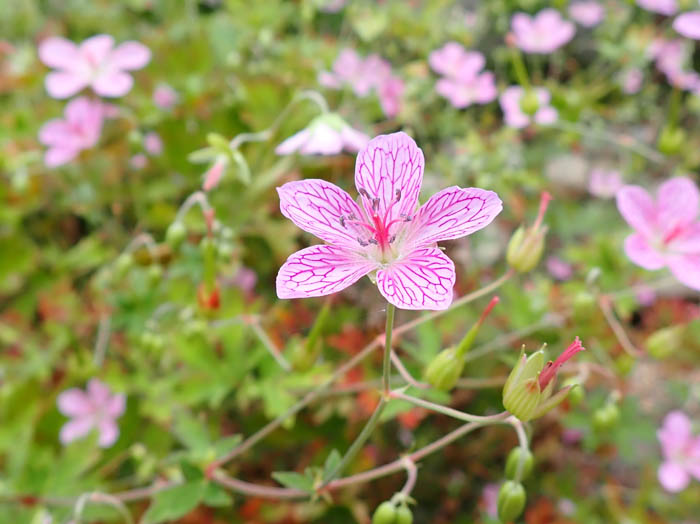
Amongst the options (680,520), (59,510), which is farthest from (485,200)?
(680,520)

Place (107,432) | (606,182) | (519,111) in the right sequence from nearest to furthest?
(107,432) → (519,111) → (606,182)

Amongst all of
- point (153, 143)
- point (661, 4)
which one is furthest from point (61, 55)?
point (661, 4)

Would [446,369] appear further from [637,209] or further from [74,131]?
[74,131]

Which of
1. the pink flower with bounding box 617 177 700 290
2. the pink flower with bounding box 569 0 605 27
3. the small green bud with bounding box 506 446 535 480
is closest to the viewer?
the small green bud with bounding box 506 446 535 480

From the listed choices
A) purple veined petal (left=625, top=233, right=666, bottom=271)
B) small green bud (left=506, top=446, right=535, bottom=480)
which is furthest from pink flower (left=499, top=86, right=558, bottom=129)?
small green bud (left=506, top=446, right=535, bottom=480)

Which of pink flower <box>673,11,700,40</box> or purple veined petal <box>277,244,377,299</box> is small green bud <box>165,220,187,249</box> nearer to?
purple veined petal <box>277,244,377,299</box>

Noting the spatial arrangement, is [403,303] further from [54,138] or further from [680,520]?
[680,520]
